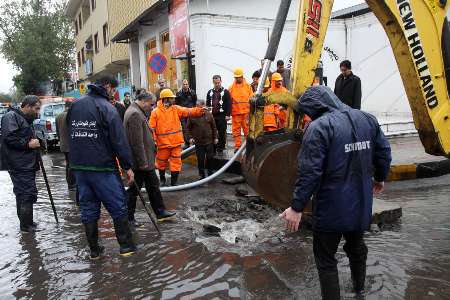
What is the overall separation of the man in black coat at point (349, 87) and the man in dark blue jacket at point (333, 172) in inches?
200

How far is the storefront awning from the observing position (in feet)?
52.4

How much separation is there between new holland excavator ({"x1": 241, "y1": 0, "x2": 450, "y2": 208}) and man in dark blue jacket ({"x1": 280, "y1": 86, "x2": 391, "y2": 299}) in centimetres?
139

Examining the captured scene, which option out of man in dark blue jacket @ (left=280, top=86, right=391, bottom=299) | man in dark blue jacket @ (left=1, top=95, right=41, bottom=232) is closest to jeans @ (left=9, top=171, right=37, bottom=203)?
man in dark blue jacket @ (left=1, top=95, right=41, bottom=232)

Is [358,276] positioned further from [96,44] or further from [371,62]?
[96,44]

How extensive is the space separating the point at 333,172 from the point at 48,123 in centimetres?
1566

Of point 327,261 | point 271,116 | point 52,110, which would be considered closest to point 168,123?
point 271,116

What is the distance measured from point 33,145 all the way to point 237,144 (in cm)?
489

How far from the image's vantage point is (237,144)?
986 cm

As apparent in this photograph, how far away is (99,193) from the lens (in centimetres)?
472

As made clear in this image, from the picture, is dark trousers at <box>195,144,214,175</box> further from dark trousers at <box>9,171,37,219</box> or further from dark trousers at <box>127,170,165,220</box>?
dark trousers at <box>9,171,37,219</box>

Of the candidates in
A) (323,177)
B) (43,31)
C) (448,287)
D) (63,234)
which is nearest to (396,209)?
(448,287)

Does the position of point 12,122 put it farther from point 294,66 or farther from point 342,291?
point 342,291

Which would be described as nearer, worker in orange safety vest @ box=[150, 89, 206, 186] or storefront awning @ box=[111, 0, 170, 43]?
worker in orange safety vest @ box=[150, 89, 206, 186]

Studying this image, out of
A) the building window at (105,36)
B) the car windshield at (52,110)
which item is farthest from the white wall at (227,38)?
the building window at (105,36)
